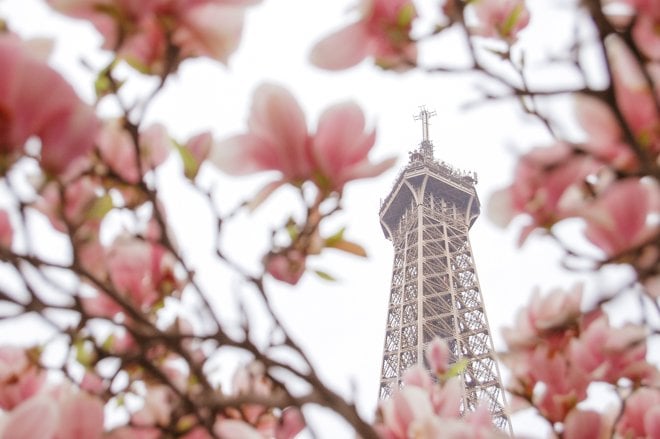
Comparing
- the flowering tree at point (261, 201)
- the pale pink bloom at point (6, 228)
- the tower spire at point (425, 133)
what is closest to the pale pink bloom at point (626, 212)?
the flowering tree at point (261, 201)

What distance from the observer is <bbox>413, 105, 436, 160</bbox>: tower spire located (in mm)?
26177

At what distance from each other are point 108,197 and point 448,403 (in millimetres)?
576

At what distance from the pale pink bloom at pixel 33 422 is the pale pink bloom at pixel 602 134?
2.05 ft

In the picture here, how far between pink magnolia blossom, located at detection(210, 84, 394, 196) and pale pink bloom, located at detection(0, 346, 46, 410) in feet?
1.38

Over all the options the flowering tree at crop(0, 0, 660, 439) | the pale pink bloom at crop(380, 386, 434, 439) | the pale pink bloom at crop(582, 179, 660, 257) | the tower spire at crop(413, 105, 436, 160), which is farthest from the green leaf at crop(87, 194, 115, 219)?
the tower spire at crop(413, 105, 436, 160)

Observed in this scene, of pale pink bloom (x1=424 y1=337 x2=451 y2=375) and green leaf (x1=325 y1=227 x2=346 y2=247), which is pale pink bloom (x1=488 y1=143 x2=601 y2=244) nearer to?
green leaf (x1=325 y1=227 x2=346 y2=247)

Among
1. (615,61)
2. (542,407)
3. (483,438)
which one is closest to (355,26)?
(615,61)

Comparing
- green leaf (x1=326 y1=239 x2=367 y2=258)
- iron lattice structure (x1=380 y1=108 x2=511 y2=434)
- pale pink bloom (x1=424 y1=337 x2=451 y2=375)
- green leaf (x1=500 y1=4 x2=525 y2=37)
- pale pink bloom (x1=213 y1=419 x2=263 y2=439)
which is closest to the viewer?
pale pink bloom (x1=213 y1=419 x2=263 y2=439)

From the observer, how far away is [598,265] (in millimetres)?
729

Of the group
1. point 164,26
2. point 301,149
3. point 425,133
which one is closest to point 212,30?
point 164,26

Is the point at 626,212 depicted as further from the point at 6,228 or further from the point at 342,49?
the point at 6,228

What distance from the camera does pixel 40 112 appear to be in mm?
558

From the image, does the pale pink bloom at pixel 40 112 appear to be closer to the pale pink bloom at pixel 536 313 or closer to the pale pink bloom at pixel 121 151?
the pale pink bloom at pixel 121 151

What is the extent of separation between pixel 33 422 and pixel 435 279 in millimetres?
20938
